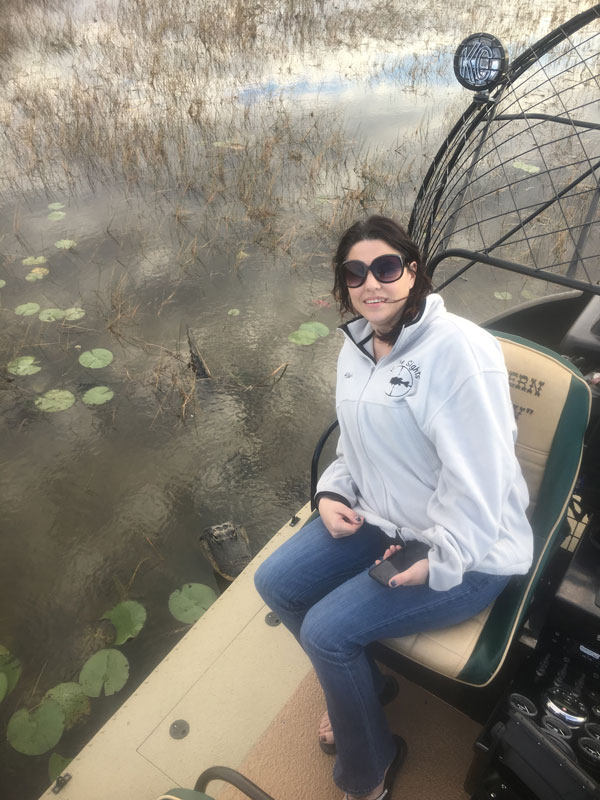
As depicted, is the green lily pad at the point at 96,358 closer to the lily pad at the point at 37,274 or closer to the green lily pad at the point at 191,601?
the lily pad at the point at 37,274

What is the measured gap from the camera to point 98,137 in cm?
608

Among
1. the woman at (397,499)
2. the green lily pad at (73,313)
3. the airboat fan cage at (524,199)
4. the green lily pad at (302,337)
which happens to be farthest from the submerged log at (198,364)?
the woman at (397,499)

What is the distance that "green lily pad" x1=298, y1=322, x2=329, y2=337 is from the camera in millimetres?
3869

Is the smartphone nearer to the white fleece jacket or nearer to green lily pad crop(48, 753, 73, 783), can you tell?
the white fleece jacket

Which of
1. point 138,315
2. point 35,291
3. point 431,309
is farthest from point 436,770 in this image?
point 35,291

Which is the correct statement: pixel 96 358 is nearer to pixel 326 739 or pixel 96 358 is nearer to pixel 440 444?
pixel 326 739

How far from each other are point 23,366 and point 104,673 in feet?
7.29

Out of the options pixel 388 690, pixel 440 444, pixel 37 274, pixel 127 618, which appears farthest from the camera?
pixel 37 274

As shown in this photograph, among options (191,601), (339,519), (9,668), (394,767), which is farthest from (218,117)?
(394,767)

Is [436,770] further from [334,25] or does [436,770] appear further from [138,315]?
[334,25]

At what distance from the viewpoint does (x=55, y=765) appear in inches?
76.3

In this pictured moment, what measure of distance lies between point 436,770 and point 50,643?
1.69m

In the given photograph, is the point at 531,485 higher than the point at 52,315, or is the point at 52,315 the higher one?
the point at 531,485

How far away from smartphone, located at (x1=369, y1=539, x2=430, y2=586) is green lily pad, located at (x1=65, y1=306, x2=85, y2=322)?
3388 millimetres
